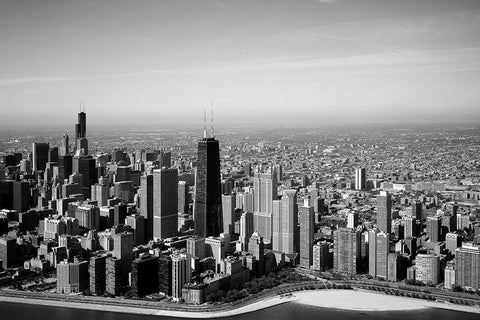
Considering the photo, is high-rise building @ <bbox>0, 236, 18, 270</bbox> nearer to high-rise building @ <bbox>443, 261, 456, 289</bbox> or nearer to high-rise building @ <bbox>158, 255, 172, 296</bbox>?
high-rise building @ <bbox>158, 255, 172, 296</bbox>

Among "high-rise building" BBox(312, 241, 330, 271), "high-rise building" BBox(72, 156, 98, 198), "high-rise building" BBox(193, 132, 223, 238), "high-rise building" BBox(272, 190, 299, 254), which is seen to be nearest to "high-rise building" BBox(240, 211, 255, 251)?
"high-rise building" BBox(193, 132, 223, 238)

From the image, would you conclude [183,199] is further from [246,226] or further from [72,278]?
[72,278]

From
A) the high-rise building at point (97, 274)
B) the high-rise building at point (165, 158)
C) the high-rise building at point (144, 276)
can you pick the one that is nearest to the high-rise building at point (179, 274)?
the high-rise building at point (144, 276)

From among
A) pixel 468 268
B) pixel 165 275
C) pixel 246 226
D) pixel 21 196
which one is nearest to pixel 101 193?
pixel 21 196

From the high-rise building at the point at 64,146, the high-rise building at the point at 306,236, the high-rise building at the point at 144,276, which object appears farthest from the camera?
the high-rise building at the point at 64,146

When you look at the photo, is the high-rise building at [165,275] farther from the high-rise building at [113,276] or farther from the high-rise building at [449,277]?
the high-rise building at [449,277]
